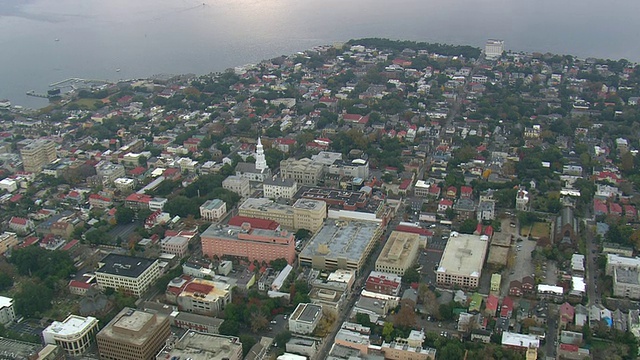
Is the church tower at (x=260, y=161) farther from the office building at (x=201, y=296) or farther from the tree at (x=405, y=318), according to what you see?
the tree at (x=405, y=318)

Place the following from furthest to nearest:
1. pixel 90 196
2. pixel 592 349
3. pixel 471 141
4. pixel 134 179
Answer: pixel 471 141 < pixel 134 179 < pixel 90 196 < pixel 592 349

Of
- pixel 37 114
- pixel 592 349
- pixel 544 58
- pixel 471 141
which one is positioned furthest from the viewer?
pixel 544 58

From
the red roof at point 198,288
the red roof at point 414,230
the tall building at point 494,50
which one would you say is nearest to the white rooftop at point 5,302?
the red roof at point 198,288

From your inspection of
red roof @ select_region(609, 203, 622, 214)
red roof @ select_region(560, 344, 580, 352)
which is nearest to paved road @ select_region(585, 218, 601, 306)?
red roof @ select_region(609, 203, 622, 214)

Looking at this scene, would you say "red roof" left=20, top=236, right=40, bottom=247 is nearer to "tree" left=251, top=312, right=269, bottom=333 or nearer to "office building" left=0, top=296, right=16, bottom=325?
"office building" left=0, top=296, right=16, bottom=325

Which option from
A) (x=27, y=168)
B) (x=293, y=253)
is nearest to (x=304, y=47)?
(x=27, y=168)

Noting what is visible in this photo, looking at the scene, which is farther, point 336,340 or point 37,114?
point 37,114

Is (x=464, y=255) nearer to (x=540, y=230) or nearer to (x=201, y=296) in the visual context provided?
(x=540, y=230)

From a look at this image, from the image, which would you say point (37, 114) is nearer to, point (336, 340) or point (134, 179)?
point (134, 179)
